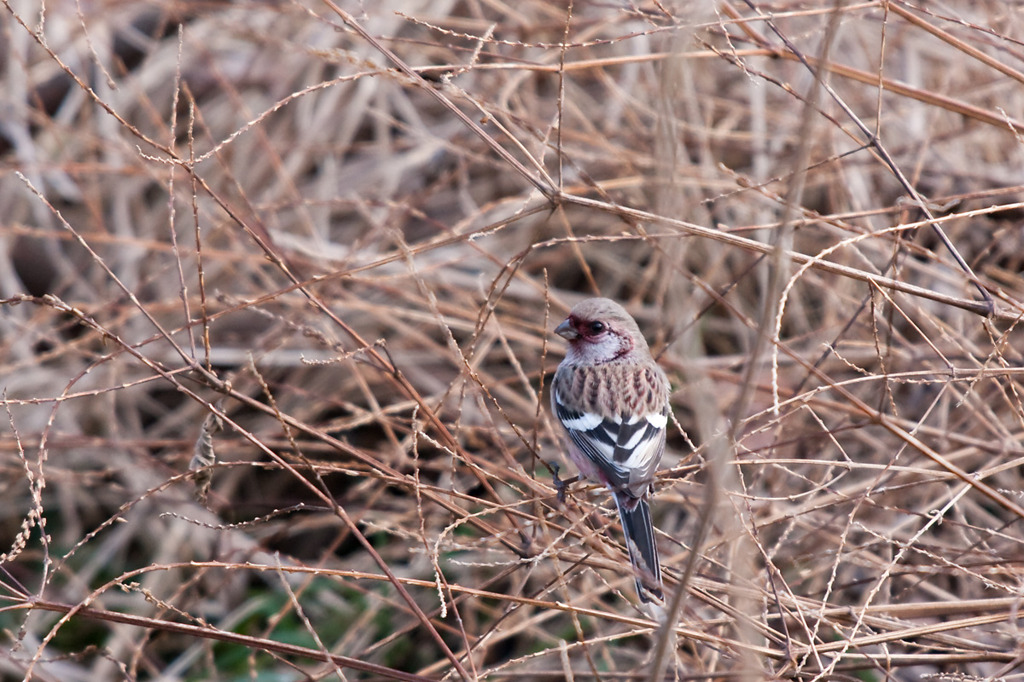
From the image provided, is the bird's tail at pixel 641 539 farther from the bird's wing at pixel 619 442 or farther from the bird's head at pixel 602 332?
the bird's head at pixel 602 332

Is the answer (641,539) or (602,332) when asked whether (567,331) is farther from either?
(641,539)

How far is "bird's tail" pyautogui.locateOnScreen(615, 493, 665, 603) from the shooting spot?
2766 millimetres

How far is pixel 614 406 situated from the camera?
3.79 m

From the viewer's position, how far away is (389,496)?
561 cm

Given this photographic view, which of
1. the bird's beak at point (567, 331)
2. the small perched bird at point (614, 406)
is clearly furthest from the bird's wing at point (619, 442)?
the bird's beak at point (567, 331)

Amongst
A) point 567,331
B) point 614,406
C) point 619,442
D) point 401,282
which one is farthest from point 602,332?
point 401,282

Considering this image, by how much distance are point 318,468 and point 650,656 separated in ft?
4.70

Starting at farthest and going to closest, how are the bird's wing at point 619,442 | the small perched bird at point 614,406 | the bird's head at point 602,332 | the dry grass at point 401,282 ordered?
1. the dry grass at point 401,282
2. the bird's head at point 602,332
3. the bird's wing at point 619,442
4. the small perched bird at point 614,406

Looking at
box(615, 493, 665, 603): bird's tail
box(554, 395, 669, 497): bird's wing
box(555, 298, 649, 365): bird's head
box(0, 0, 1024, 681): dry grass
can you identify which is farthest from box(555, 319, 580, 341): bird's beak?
box(615, 493, 665, 603): bird's tail

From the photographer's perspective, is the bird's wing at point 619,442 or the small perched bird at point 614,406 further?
the bird's wing at point 619,442

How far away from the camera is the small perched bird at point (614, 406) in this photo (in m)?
3.15

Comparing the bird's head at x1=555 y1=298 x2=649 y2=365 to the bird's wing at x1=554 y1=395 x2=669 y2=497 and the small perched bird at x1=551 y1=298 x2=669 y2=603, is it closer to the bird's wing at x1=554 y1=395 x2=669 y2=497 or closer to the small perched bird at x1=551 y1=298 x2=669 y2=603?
the small perched bird at x1=551 y1=298 x2=669 y2=603

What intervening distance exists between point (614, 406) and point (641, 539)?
0.91 metres

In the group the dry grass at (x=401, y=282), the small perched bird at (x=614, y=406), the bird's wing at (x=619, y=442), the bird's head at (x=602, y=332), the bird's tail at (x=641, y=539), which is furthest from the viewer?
the dry grass at (x=401, y=282)
